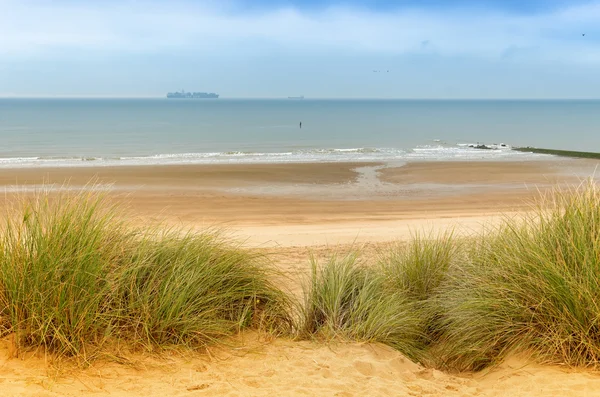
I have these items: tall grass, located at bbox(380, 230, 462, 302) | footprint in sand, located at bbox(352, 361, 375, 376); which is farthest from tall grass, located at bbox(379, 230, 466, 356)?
footprint in sand, located at bbox(352, 361, 375, 376)

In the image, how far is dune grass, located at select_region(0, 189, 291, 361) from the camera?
4625mm

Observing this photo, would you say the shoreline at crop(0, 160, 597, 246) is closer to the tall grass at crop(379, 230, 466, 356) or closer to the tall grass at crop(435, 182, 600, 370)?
the tall grass at crop(379, 230, 466, 356)

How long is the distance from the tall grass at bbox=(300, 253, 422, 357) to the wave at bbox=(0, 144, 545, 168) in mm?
24230

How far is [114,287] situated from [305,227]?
9309 millimetres

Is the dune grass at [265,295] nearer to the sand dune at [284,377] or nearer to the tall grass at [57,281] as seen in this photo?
the tall grass at [57,281]

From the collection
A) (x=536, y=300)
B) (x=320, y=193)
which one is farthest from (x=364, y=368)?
(x=320, y=193)

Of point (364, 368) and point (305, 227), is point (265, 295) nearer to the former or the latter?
point (364, 368)

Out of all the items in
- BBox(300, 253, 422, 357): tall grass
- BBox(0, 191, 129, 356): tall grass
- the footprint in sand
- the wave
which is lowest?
the footprint in sand

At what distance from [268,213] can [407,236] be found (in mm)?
5008

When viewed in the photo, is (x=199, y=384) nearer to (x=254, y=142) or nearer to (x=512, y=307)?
(x=512, y=307)

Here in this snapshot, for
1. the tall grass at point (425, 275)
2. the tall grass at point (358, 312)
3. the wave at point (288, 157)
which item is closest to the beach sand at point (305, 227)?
the tall grass at point (358, 312)

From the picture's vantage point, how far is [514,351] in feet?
16.8

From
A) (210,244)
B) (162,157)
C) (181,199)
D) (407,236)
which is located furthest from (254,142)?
(210,244)

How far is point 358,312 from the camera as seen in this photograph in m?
5.70
